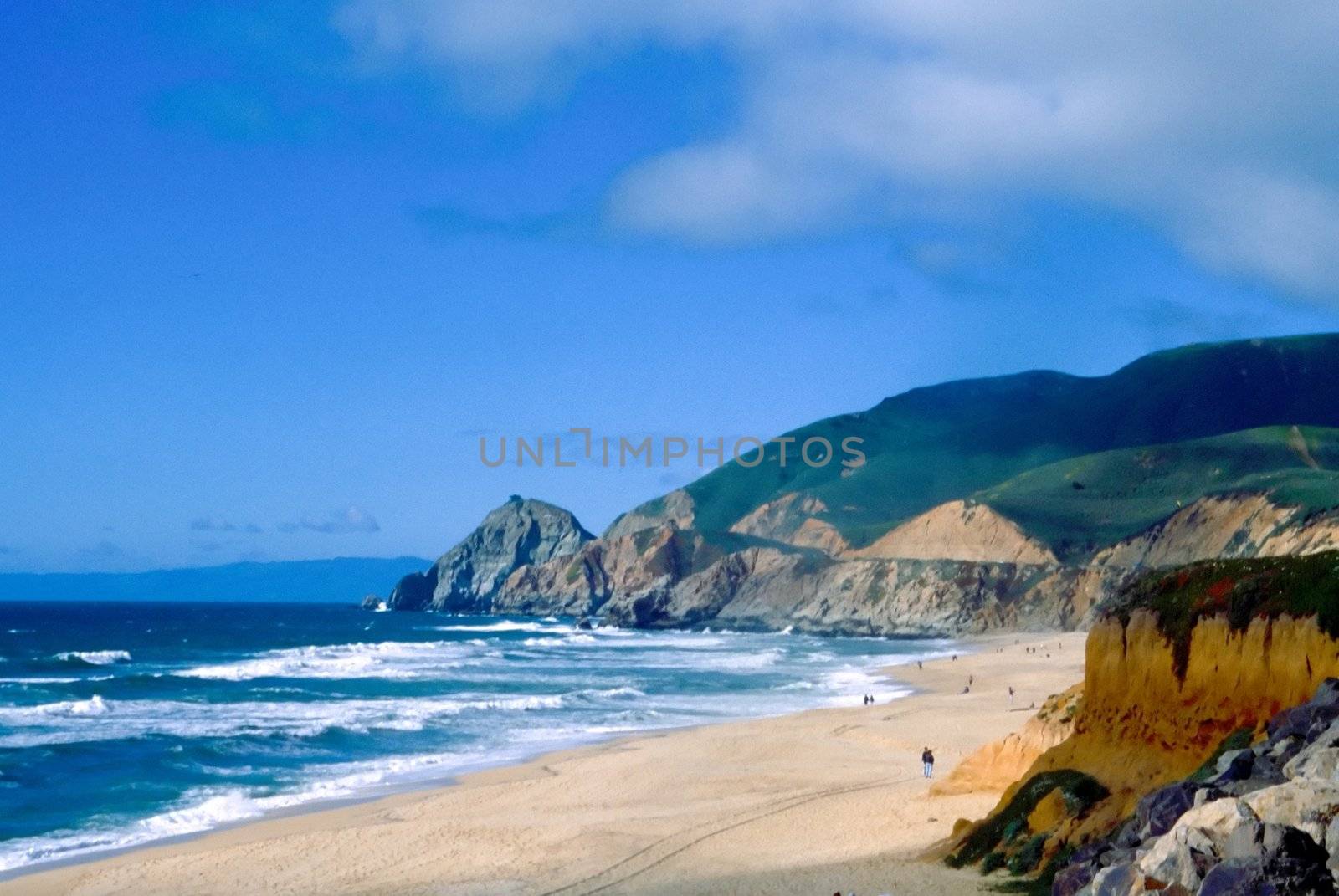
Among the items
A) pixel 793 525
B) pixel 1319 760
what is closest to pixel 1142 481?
pixel 793 525

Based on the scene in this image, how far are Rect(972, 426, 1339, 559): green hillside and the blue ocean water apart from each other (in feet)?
117

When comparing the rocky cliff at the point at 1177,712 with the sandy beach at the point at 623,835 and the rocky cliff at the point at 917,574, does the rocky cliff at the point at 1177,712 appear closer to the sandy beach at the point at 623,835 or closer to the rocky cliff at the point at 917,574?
the sandy beach at the point at 623,835

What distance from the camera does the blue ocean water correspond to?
29672 mm

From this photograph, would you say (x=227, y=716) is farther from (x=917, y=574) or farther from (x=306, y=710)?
(x=917, y=574)

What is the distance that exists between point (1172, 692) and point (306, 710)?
37520 mm

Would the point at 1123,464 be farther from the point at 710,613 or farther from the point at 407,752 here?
the point at 407,752

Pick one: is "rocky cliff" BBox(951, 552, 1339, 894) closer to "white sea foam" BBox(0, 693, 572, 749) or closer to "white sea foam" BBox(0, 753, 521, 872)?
"white sea foam" BBox(0, 753, 521, 872)

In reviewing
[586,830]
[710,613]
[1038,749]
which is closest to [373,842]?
[586,830]

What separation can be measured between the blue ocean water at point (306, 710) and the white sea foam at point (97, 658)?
0.34m

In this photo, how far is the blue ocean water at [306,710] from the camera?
97.3 ft

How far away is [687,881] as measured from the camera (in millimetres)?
19312

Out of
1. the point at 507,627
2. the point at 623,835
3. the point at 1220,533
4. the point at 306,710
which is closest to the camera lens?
the point at 623,835

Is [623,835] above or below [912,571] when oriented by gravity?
below

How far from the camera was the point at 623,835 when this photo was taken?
924 inches
